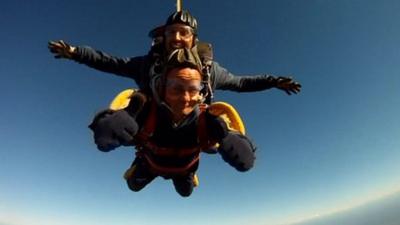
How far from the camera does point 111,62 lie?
10.6 feet

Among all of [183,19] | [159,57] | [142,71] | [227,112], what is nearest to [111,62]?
[142,71]

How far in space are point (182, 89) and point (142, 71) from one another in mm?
872

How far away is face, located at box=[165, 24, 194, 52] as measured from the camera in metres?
3.16

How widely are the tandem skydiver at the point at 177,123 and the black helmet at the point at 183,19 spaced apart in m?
0.60

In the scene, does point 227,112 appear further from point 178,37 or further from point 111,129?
point 111,129

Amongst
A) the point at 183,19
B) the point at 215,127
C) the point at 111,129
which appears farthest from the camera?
the point at 183,19

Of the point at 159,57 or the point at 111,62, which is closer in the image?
the point at 159,57

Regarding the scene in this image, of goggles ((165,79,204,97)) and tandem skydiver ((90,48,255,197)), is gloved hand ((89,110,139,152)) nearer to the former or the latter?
tandem skydiver ((90,48,255,197))

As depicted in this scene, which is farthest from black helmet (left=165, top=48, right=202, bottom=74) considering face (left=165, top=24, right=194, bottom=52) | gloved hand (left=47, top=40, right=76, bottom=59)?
gloved hand (left=47, top=40, right=76, bottom=59)

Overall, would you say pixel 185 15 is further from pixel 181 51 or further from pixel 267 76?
pixel 267 76

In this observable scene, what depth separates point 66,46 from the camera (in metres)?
3.00

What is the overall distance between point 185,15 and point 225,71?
0.77 metres

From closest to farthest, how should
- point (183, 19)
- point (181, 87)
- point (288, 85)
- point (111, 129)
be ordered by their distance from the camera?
point (111, 129), point (181, 87), point (183, 19), point (288, 85)

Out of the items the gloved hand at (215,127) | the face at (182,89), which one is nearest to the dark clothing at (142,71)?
the face at (182,89)
